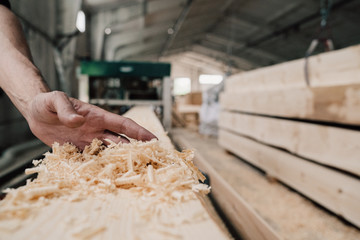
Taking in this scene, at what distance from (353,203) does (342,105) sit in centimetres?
67

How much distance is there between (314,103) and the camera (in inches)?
75.7

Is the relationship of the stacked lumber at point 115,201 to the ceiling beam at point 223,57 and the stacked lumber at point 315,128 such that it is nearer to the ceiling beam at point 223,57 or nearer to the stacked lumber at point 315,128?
the stacked lumber at point 315,128

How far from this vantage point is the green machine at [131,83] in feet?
9.56

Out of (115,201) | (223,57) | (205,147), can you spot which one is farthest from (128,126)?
(223,57)

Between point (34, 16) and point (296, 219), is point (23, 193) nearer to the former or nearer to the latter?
point (296, 219)

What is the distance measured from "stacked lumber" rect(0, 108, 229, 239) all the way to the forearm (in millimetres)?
415

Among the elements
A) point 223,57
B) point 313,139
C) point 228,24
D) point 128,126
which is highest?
point 228,24

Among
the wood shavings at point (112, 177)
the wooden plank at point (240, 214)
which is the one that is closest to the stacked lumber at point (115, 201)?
the wood shavings at point (112, 177)

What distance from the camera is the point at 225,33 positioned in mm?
11312

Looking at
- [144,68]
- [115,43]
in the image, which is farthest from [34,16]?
[115,43]

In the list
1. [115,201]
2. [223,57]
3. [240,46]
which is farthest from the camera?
[223,57]

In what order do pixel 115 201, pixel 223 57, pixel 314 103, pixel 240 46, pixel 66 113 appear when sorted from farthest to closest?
pixel 223 57
pixel 240 46
pixel 314 103
pixel 66 113
pixel 115 201

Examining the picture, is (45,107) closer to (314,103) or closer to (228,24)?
(314,103)

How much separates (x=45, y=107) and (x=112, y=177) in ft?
1.33
